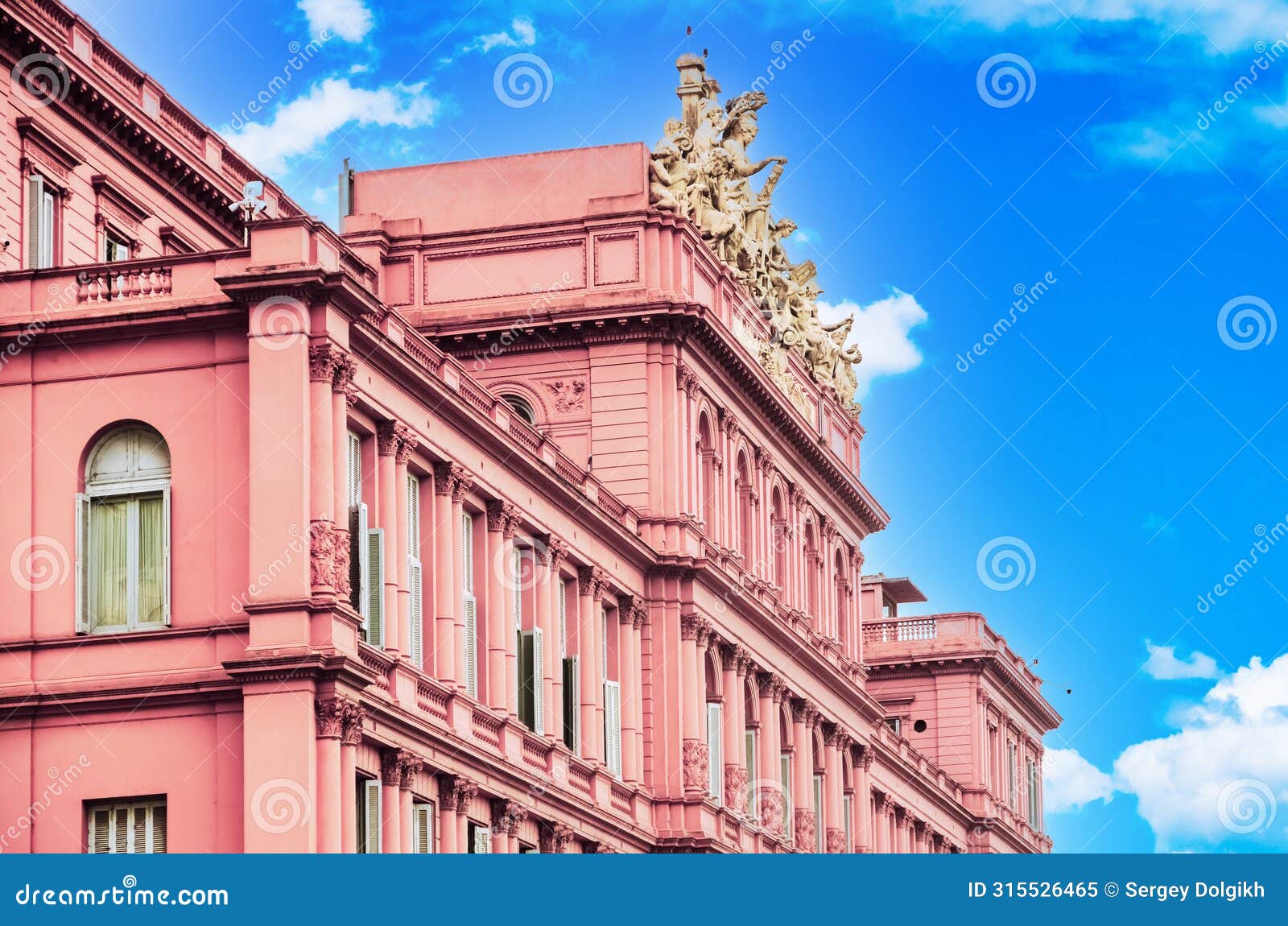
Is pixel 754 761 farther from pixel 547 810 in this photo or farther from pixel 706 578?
pixel 547 810

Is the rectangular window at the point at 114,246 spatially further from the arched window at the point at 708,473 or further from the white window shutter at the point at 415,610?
the arched window at the point at 708,473

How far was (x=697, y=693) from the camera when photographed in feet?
232

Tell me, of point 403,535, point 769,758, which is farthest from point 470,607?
point 769,758

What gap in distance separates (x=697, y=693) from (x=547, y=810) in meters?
8.96

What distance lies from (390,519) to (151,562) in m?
4.80

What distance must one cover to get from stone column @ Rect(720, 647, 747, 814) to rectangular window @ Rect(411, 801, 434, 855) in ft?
55.2

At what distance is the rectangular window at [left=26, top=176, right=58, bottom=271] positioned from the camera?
198 feet

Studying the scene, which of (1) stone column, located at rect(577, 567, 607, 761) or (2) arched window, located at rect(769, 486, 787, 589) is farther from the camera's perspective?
(2) arched window, located at rect(769, 486, 787, 589)

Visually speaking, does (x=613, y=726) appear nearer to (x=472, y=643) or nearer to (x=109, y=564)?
(x=472, y=643)

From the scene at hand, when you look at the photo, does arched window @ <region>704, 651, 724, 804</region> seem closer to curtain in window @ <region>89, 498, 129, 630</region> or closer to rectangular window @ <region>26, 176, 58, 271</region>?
rectangular window @ <region>26, 176, 58, 271</region>

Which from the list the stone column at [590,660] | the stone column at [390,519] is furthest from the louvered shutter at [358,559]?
the stone column at [590,660]

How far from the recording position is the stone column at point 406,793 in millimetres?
55375

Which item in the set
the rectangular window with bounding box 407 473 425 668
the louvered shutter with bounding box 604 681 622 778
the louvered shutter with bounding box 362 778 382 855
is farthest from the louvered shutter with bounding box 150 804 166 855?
the louvered shutter with bounding box 604 681 622 778

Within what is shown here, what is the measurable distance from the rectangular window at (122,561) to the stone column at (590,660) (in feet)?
47.6
